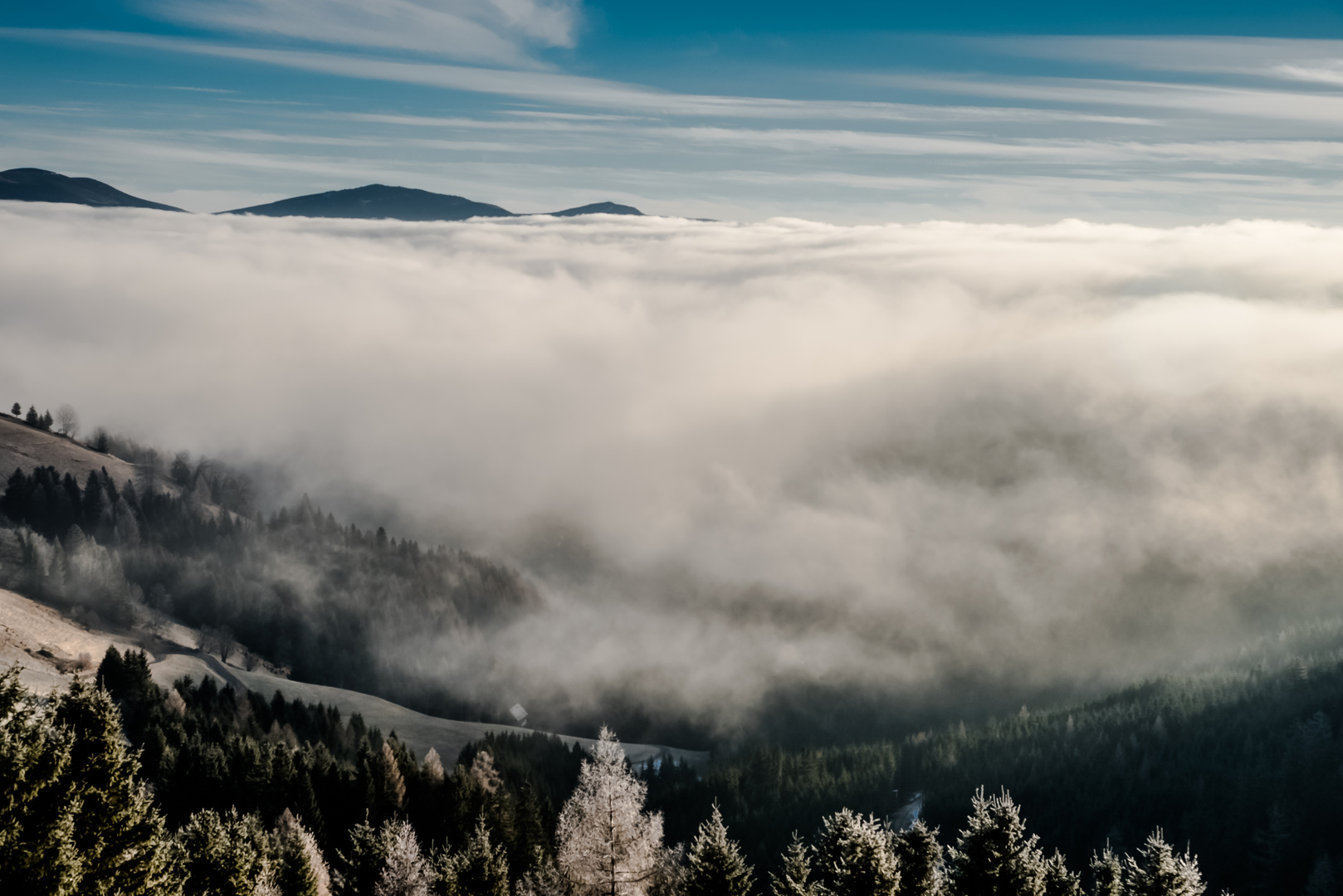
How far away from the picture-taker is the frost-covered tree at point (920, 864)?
4081 cm

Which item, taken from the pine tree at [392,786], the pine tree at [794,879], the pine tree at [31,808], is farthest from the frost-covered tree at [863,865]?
the pine tree at [392,786]

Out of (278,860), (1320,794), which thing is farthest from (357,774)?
(1320,794)

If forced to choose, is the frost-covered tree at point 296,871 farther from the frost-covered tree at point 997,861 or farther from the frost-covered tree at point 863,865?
the frost-covered tree at point 997,861

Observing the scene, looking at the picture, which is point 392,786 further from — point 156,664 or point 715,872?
point 156,664

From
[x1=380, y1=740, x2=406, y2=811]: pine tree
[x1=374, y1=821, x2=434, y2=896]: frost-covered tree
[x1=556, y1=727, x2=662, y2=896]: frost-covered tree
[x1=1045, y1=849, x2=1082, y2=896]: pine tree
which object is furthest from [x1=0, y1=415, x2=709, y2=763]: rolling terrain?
[x1=1045, y1=849, x2=1082, y2=896]: pine tree

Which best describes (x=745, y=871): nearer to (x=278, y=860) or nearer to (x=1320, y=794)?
(x=278, y=860)

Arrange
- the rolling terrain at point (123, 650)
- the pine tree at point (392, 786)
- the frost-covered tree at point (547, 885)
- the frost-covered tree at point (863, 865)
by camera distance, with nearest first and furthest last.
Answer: the frost-covered tree at point (863, 865) < the frost-covered tree at point (547, 885) < the pine tree at point (392, 786) < the rolling terrain at point (123, 650)

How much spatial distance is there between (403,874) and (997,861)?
102 feet

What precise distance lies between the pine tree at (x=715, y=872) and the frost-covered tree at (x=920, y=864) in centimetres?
742

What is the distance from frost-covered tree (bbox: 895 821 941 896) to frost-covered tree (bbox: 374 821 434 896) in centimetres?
2567

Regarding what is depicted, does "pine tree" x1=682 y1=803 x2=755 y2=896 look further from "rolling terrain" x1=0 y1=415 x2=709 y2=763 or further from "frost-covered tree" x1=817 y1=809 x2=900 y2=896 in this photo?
"rolling terrain" x1=0 y1=415 x2=709 y2=763

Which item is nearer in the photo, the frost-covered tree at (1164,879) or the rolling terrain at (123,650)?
the frost-covered tree at (1164,879)

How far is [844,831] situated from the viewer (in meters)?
42.5

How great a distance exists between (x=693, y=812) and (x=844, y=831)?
505ft
